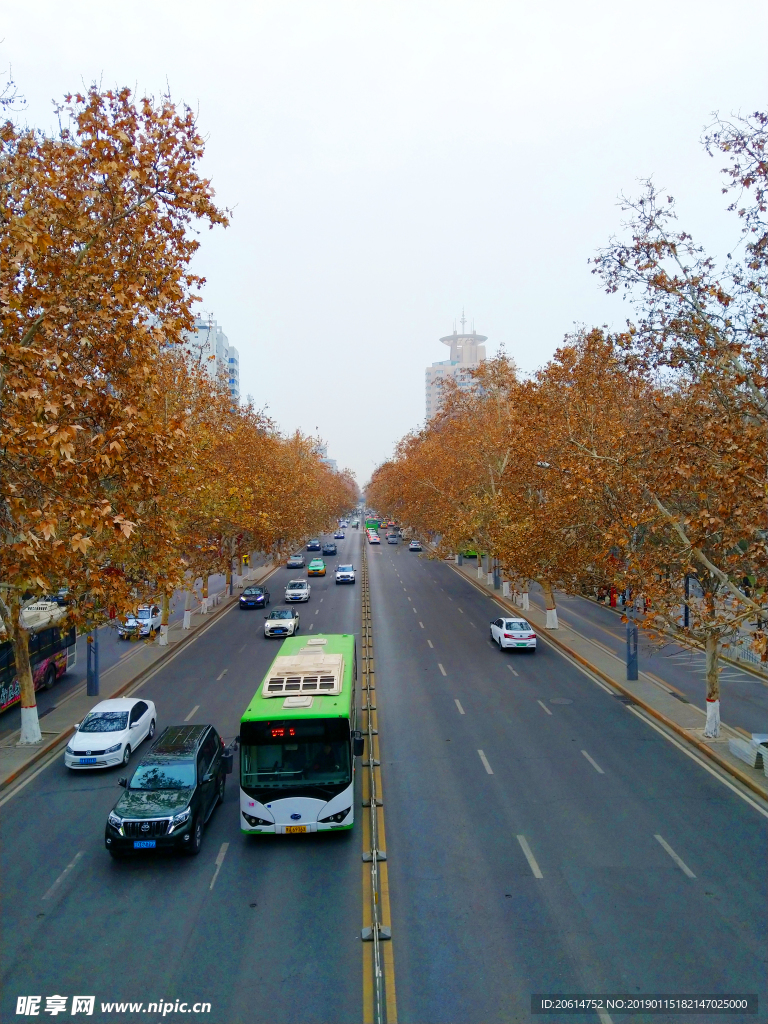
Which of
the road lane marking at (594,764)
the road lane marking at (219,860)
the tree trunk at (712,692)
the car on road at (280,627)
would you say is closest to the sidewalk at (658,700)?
the tree trunk at (712,692)

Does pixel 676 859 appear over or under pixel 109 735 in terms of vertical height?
under

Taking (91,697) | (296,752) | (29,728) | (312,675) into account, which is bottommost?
(91,697)

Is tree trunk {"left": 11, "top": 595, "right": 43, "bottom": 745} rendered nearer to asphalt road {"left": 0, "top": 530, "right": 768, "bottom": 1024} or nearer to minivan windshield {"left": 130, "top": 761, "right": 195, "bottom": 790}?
asphalt road {"left": 0, "top": 530, "right": 768, "bottom": 1024}

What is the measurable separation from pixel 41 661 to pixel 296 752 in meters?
14.8

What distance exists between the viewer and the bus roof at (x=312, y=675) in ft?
38.4

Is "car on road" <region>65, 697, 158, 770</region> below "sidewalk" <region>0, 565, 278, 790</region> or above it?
above

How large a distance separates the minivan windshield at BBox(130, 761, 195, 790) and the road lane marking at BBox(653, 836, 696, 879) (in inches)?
321

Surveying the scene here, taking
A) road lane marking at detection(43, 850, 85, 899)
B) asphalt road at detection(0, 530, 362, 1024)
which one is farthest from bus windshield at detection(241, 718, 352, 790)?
road lane marking at detection(43, 850, 85, 899)

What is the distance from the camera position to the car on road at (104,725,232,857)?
10.9 metres

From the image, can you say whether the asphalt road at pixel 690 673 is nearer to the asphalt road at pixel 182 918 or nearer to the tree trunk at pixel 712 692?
the tree trunk at pixel 712 692

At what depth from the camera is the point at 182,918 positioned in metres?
9.44

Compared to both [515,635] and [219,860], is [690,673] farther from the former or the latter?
[219,860]

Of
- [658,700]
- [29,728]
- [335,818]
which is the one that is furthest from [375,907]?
[658,700]

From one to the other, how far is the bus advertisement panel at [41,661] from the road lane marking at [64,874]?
8.12 metres
